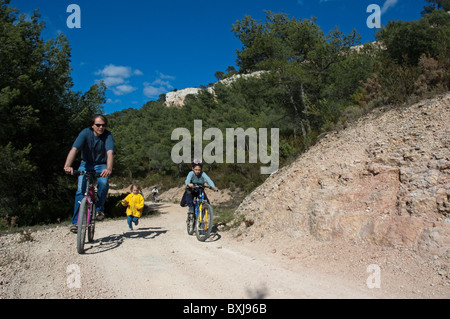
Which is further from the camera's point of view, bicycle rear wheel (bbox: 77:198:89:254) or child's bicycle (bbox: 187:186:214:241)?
child's bicycle (bbox: 187:186:214:241)

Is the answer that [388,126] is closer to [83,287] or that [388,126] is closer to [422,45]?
[83,287]

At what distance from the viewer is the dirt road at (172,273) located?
3162 mm

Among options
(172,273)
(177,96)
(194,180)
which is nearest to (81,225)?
(172,273)


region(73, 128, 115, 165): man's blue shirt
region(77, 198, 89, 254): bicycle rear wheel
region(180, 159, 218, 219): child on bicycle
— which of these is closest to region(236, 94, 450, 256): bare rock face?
region(180, 159, 218, 219): child on bicycle

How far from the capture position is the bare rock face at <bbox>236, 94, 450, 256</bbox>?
4.23 m

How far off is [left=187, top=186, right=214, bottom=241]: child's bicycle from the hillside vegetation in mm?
3724

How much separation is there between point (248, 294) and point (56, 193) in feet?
46.6

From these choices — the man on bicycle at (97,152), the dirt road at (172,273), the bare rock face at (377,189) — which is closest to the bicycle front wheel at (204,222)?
the dirt road at (172,273)

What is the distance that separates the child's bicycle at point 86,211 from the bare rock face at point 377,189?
135 inches

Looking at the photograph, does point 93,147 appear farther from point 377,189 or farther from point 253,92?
point 253,92

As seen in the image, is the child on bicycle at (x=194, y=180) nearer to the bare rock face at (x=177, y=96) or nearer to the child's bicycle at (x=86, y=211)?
the child's bicycle at (x=86, y=211)

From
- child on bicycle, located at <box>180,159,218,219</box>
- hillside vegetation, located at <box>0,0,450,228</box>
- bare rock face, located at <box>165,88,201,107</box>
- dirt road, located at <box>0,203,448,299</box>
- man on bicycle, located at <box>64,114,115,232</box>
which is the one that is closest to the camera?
dirt road, located at <box>0,203,448,299</box>

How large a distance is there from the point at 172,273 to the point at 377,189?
390cm

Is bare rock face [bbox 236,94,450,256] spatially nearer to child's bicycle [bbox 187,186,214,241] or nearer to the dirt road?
the dirt road
